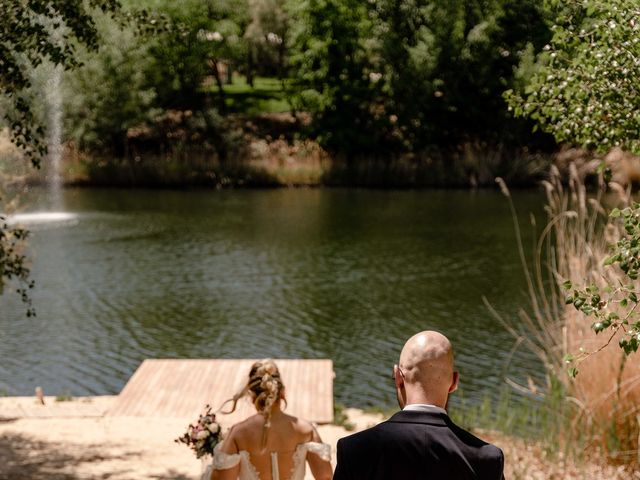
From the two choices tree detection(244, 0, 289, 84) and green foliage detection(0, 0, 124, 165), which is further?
tree detection(244, 0, 289, 84)

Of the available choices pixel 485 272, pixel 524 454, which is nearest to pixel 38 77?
pixel 485 272

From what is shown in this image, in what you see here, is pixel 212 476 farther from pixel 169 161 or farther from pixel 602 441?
pixel 169 161

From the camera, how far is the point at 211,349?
45.1 ft

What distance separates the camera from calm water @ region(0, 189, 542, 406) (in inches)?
512

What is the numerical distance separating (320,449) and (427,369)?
1882mm

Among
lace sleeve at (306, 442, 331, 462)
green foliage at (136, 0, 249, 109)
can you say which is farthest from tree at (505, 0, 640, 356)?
green foliage at (136, 0, 249, 109)

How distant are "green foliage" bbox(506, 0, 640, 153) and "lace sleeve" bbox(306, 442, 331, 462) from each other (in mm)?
2195

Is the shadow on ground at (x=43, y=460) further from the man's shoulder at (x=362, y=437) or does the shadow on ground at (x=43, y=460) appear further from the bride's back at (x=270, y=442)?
the man's shoulder at (x=362, y=437)

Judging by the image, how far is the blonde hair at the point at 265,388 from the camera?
4.61 meters

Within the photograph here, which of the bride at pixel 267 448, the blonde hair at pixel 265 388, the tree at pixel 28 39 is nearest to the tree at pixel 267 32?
the tree at pixel 28 39

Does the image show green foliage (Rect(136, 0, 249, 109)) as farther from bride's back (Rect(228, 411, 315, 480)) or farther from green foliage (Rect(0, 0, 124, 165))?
bride's back (Rect(228, 411, 315, 480))

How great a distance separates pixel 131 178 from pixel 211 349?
71.1ft

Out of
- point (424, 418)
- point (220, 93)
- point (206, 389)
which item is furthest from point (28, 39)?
point (220, 93)

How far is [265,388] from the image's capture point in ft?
15.2
